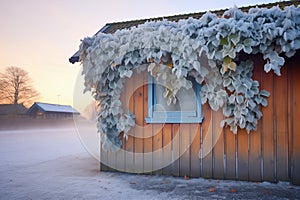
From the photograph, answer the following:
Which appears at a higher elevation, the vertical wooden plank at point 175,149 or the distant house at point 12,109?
the distant house at point 12,109

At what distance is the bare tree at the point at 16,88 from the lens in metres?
26.0

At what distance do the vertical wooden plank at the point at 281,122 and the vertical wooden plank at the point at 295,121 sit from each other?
0.28 ft

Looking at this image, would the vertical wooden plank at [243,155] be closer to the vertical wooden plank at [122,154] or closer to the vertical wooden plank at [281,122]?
the vertical wooden plank at [281,122]

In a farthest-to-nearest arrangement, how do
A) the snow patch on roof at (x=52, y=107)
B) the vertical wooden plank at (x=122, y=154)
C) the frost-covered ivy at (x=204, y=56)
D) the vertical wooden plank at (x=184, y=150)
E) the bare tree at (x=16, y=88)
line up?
the bare tree at (x=16, y=88) → the snow patch on roof at (x=52, y=107) → the vertical wooden plank at (x=122, y=154) → the vertical wooden plank at (x=184, y=150) → the frost-covered ivy at (x=204, y=56)

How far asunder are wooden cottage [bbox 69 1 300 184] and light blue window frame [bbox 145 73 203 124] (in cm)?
2

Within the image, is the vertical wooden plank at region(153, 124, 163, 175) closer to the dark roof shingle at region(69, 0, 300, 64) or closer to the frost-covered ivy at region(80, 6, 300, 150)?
the frost-covered ivy at region(80, 6, 300, 150)

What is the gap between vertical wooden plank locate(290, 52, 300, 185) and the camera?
3254 millimetres

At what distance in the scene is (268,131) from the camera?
3404mm

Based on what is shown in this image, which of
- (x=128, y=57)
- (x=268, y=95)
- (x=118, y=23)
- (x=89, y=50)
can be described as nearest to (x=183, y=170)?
(x=268, y=95)

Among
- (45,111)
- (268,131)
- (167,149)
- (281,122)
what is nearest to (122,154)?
(167,149)

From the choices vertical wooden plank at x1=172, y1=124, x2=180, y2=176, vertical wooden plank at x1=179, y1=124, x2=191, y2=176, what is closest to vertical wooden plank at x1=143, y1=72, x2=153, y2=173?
vertical wooden plank at x1=172, y1=124, x2=180, y2=176

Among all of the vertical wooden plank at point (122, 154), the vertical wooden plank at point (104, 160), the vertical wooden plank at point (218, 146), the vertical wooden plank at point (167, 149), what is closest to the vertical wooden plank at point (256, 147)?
the vertical wooden plank at point (218, 146)

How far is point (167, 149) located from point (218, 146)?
0.81 m

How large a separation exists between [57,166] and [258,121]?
383 centimetres
